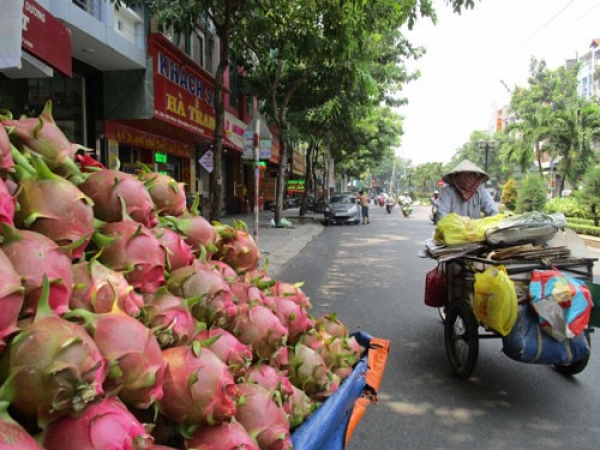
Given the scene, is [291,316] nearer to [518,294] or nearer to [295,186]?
[518,294]

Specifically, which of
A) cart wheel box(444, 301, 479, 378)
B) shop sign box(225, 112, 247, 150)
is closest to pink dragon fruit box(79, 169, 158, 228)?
cart wheel box(444, 301, 479, 378)

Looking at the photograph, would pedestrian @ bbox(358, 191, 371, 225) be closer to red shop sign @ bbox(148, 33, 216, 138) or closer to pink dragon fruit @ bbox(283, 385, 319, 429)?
red shop sign @ bbox(148, 33, 216, 138)

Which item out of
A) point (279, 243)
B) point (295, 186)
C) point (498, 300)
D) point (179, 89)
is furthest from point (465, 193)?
point (295, 186)

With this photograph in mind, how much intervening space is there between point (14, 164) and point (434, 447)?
9.51 feet

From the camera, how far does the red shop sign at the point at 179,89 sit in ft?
39.1

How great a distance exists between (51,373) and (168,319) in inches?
17.4

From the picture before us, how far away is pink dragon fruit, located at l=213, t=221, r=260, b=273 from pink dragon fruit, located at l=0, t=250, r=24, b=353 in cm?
116

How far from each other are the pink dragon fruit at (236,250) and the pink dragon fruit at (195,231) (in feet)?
0.53

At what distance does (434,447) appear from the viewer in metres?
3.14

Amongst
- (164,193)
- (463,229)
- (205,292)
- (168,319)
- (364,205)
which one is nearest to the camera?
(168,319)

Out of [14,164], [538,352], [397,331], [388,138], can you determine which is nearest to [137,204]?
[14,164]

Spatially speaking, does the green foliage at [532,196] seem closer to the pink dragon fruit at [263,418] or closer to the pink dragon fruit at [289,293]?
the pink dragon fruit at [289,293]

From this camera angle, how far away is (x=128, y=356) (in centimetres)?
110

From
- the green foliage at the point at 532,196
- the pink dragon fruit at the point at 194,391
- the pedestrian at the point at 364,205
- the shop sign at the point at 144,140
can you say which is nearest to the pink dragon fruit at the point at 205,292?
the pink dragon fruit at the point at 194,391
